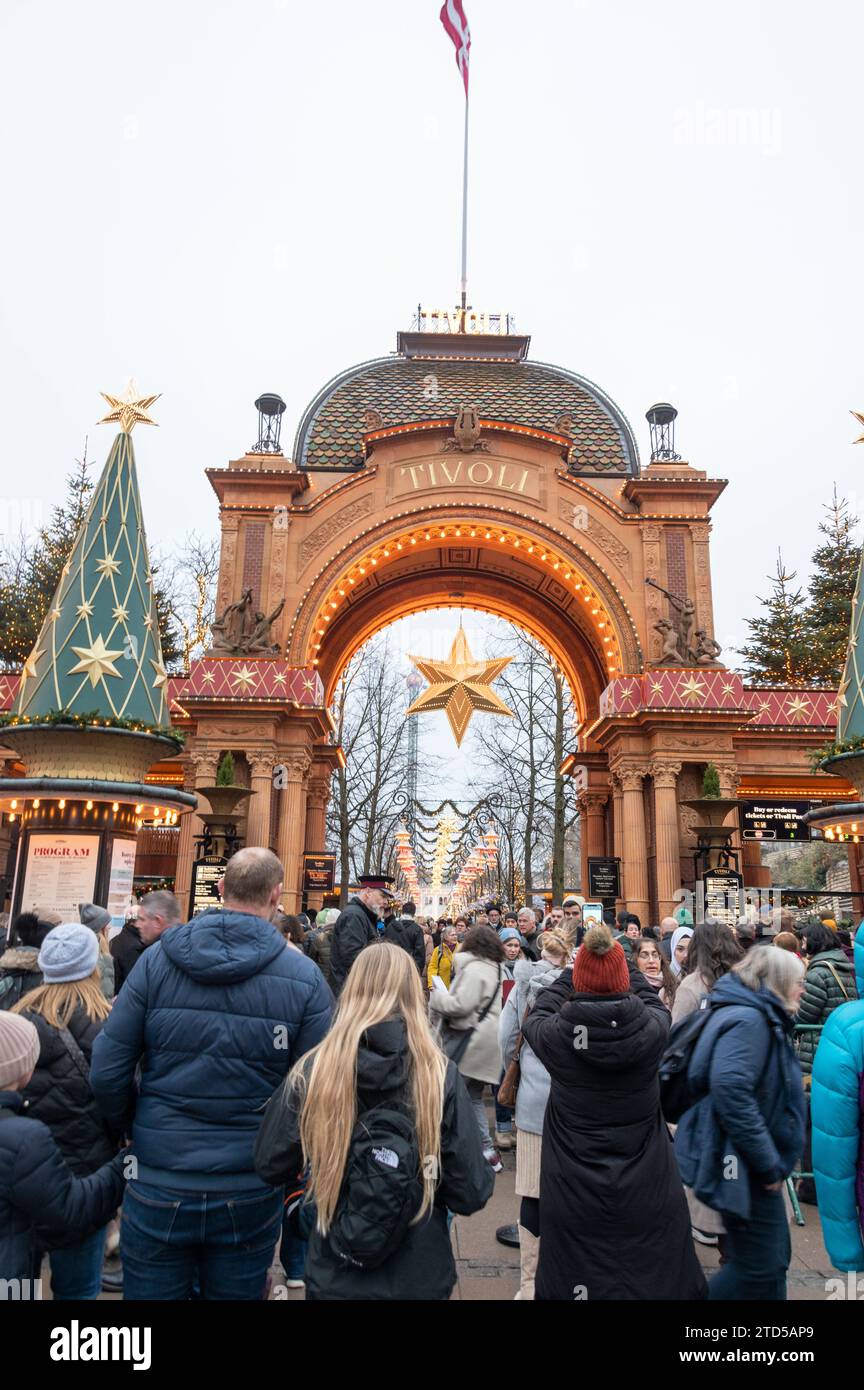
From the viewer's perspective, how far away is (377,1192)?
8.23 ft

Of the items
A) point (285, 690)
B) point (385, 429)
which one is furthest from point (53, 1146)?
point (385, 429)

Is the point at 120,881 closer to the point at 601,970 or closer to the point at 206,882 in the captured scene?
the point at 206,882

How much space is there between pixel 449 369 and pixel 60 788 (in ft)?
80.9

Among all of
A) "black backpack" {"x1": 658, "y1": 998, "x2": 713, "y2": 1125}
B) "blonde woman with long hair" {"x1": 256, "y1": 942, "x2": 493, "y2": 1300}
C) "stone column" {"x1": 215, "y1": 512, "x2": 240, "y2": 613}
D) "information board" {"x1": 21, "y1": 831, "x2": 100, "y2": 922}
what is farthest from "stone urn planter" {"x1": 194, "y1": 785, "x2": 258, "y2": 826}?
"blonde woman with long hair" {"x1": 256, "y1": 942, "x2": 493, "y2": 1300}

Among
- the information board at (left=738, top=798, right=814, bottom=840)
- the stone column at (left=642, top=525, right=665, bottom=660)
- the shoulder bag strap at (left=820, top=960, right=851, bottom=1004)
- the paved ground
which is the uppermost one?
the stone column at (left=642, top=525, right=665, bottom=660)

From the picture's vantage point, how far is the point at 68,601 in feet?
47.2

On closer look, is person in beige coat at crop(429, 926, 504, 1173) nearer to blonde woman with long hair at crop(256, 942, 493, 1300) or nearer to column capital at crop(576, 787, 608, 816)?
blonde woman with long hair at crop(256, 942, 493, 1300)

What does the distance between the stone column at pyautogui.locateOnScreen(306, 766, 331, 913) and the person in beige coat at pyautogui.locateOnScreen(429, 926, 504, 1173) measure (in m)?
22.9

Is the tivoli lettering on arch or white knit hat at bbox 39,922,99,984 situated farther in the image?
the tivoli lettering on arch

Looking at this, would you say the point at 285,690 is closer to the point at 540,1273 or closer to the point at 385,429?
the point at 385,429

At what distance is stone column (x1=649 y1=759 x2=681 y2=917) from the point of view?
23.6m

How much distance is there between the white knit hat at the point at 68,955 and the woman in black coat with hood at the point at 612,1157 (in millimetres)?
2083

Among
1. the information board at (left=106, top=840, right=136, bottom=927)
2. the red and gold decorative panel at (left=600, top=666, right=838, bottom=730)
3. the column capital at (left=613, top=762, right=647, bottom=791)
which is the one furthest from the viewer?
the column capital at (left=613, top=762, right=647, bottom=791)

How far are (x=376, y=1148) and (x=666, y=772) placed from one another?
22.8 metres
